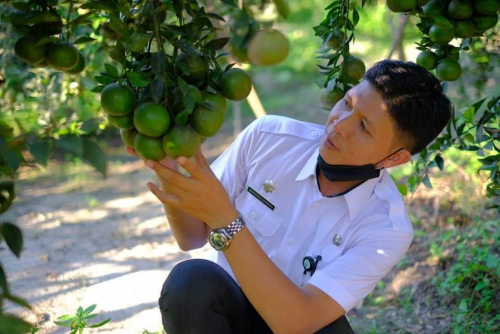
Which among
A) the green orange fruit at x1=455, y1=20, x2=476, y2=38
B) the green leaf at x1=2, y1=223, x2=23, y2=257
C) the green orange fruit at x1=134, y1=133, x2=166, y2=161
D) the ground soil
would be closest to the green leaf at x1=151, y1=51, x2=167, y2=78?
the green orange fruit at x1=134, y1=133, x2=166, y2=161

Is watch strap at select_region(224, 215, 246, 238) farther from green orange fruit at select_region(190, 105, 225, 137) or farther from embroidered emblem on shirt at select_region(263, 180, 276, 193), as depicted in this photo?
embroidered emblem on shirt at select_region(263, 180, 276, 193)

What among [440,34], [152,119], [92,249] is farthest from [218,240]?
→ [92,249]

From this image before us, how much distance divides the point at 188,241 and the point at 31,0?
2.63 feet

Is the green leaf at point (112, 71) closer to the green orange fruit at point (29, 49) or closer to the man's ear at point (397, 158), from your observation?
the green orange fruit at point (29, 49)

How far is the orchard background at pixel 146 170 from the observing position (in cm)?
110

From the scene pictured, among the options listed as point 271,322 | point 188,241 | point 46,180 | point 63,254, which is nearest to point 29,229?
point 63,254

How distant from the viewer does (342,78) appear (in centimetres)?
175

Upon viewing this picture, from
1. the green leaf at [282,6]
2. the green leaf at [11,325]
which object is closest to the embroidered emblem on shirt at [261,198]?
the green leaf at [282,6]

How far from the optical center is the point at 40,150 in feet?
2.96

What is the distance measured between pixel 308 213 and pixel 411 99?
0.43 metres

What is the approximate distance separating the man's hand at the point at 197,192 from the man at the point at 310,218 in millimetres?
32

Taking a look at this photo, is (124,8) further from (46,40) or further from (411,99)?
(411,99)

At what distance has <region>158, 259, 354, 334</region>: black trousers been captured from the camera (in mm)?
1681

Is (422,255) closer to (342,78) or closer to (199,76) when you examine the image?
(342,78)
